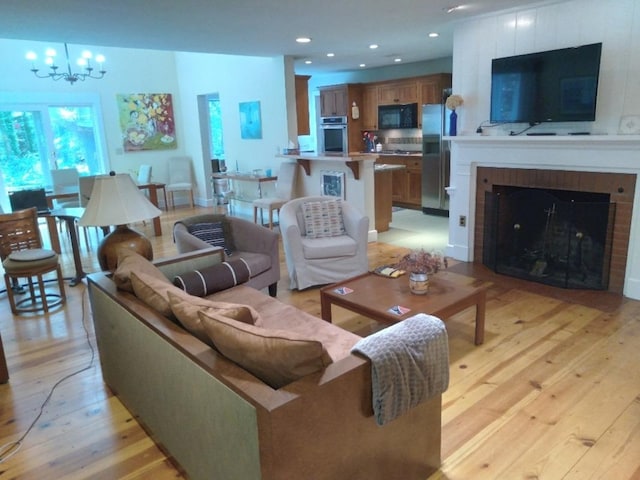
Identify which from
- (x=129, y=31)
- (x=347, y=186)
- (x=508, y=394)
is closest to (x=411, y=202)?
(x=347, y=186)

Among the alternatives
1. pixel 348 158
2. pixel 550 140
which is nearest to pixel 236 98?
pixel 348 158

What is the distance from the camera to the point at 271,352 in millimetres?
1464

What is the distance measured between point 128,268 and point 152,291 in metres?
0.34

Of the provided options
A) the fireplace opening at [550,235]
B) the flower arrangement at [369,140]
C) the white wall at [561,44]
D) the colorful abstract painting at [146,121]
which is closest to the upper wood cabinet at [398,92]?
the flower arrangement at [369,140]

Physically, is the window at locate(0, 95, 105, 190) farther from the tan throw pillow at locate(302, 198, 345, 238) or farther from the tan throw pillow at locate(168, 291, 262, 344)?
the tan throw pillow at locate(168, 291, 262, 344)

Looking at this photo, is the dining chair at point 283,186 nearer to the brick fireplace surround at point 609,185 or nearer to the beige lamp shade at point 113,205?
the brick fireplace surround at point 609,185

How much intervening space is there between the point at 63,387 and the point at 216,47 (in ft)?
13.4

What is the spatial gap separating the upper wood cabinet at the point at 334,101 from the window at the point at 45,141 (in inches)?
163

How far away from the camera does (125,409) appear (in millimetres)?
2504

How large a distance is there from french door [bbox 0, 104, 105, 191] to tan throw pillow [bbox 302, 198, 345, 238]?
18.4ft

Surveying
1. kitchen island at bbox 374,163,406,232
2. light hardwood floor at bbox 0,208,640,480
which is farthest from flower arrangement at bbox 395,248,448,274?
kitchen island at bbox 374,163,406,232

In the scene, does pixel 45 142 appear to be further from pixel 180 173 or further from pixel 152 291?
pixel 152 291

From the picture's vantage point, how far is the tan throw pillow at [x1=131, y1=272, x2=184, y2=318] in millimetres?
2025

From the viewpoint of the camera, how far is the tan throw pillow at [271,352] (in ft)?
4.72
